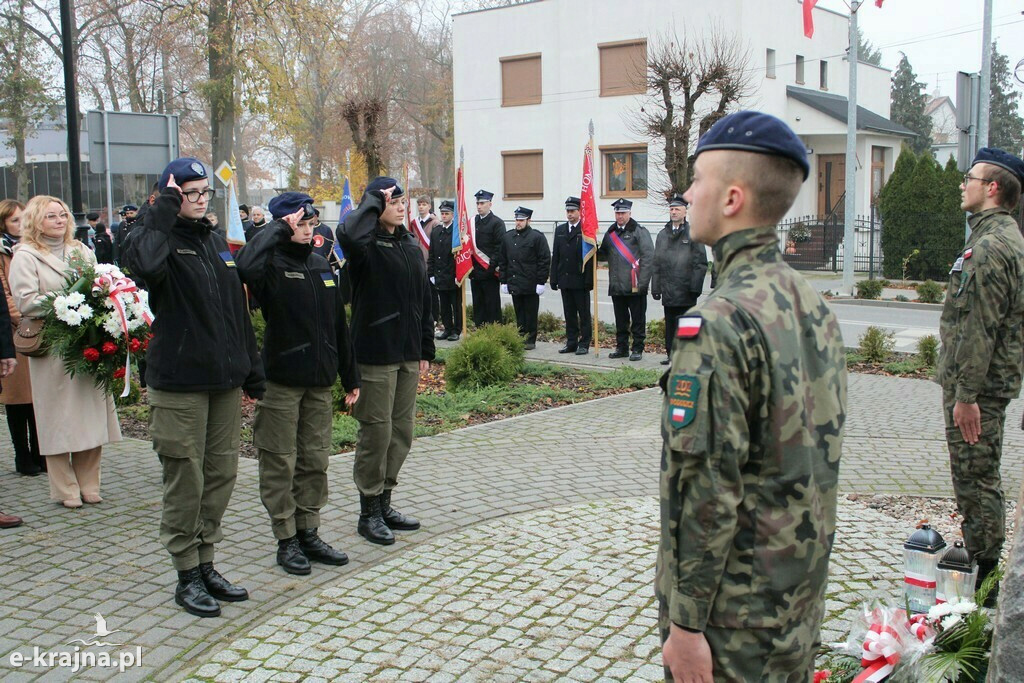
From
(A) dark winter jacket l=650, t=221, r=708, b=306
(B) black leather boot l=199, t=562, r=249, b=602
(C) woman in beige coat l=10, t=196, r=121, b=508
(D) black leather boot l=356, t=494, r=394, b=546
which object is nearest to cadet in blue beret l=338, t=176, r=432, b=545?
(D) black leather boot l=356, t=494, r=394, b=546

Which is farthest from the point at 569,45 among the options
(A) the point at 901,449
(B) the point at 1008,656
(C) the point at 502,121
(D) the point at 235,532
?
(B) the point at 1008,656

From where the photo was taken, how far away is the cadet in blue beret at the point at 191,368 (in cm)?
491

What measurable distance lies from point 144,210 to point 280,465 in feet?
5.20

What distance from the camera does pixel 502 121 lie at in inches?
1526

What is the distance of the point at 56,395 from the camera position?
6.93 meters

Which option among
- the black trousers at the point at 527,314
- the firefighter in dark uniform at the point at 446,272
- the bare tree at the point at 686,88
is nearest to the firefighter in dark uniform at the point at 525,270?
the black trousers at the point at 527,314

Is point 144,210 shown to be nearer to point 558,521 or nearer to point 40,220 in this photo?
point 40,220

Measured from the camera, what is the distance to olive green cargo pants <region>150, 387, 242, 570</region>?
16.2 feet

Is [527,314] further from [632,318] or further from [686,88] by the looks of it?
[686,88]

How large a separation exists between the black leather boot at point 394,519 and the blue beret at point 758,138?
14.1ft

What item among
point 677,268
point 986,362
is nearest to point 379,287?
point 986,362

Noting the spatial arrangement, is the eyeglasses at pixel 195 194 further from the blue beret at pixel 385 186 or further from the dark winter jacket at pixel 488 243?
the dark winter jacket at pixel 488 243

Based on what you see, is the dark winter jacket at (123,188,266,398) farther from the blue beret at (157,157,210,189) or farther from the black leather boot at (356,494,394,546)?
the black leather boot at (356,494,394,546)

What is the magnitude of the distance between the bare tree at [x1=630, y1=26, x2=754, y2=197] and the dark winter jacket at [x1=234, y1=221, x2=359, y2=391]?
23624mm
